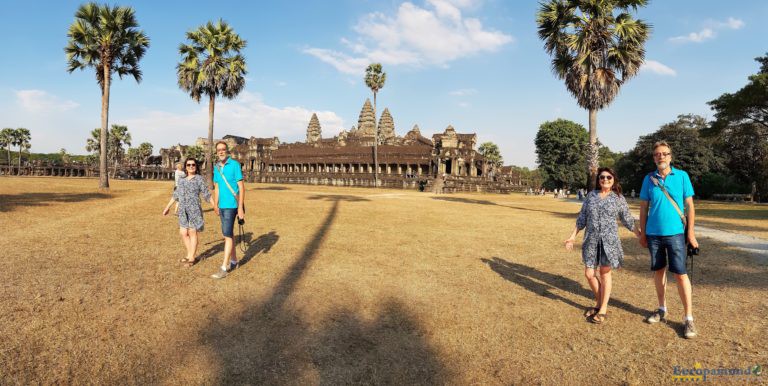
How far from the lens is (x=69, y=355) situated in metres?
3.33

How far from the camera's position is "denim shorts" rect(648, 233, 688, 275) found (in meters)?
4.11

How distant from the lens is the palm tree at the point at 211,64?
23.8m

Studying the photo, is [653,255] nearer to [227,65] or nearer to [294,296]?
[294,296]

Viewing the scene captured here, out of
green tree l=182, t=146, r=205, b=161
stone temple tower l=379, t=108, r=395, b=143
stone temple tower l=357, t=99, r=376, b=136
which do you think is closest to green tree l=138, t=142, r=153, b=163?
green tree l=182, t=146, r=205, b=161

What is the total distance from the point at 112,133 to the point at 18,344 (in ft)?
278

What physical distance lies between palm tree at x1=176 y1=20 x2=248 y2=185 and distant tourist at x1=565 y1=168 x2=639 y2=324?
2342 centimetres

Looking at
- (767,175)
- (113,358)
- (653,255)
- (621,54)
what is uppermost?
(621,54)

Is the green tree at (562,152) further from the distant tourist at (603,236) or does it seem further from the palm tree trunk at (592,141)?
the distant tourist at (603,236)

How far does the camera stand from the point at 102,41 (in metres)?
22.6

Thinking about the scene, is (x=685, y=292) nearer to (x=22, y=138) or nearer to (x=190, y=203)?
(x=190, y=203)

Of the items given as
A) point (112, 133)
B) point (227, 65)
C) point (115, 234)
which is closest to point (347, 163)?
point (227, 65)

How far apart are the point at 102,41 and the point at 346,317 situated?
1070 inches

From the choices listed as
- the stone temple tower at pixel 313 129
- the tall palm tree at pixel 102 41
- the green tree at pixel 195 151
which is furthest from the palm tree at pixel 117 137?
the tall palm tree at pixel 102 41

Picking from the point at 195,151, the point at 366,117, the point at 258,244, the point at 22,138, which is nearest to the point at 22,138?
the point at 22,138
